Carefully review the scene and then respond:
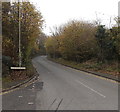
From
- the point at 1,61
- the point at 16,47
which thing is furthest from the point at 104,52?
the point at 1,61

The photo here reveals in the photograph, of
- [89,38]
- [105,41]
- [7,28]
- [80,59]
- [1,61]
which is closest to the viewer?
[1,61]

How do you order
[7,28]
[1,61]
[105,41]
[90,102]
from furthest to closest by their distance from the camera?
[105,41]
[7,28]
[1,61]
[90,102]

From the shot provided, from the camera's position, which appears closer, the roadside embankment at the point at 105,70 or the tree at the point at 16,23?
the roadside embankment at the point at 105,70

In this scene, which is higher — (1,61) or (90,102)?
(1,61)

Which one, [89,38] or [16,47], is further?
[89,38]

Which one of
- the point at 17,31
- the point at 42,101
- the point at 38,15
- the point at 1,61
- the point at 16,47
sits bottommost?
the point at 42,101

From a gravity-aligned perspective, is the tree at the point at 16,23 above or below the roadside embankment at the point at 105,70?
above

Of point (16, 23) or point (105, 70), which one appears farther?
point (105, 70)

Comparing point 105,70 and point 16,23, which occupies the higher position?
point 16,23

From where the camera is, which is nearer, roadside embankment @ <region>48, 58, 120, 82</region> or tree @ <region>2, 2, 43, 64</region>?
roadside embankment @ <region>48, 58, 120, 82</region>

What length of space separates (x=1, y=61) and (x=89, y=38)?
2011cm

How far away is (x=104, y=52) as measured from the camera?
2828cm

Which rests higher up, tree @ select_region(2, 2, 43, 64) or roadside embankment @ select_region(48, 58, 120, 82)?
tree @ select_region(2, 2, 43, 64)

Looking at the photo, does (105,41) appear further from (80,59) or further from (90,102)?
(90,102)
